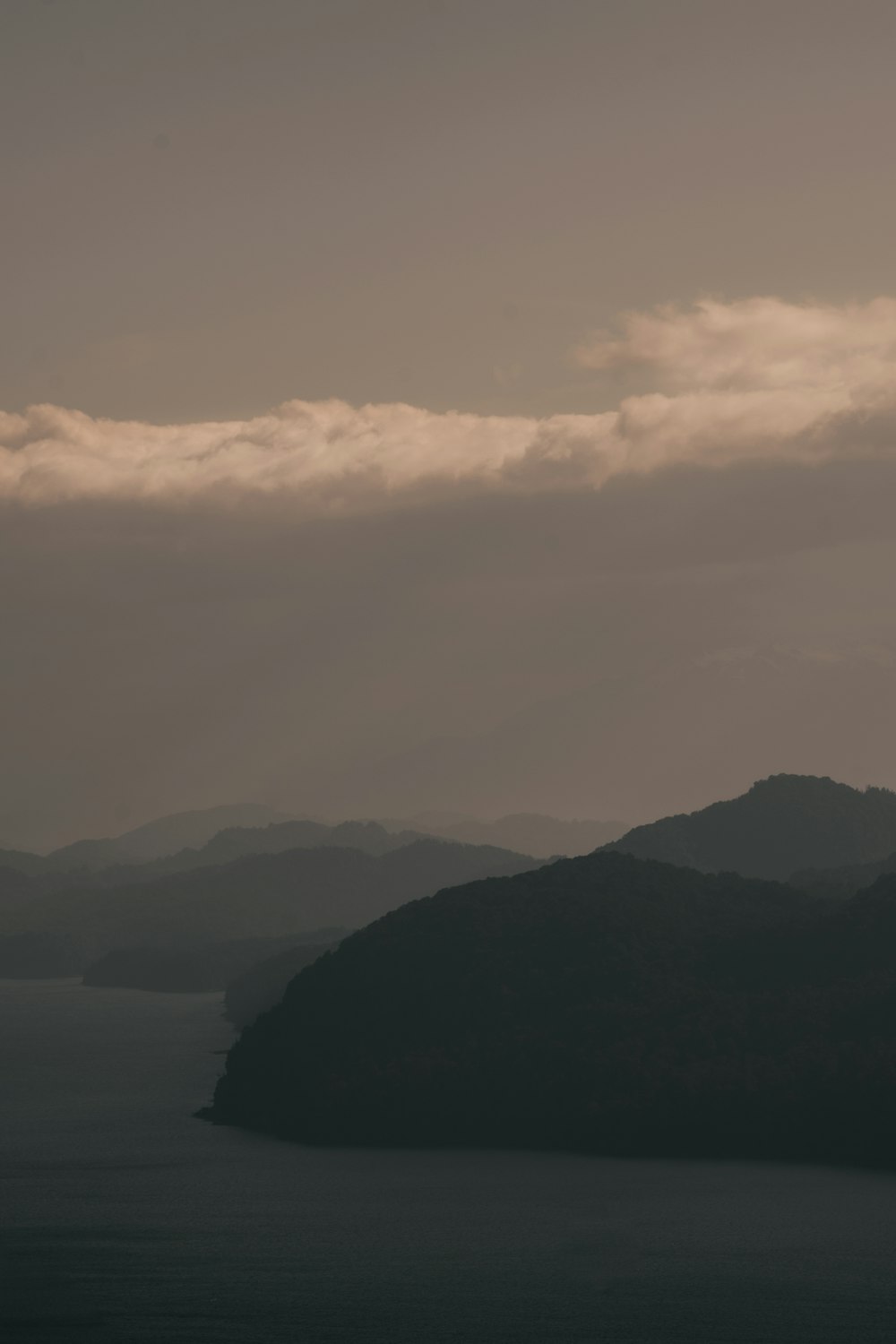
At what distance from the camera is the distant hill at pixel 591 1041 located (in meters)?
163

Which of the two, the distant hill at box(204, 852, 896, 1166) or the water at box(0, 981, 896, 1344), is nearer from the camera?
the water at box(0, 981, 896, 1344)

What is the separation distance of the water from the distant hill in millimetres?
7477

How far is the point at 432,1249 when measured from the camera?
124 meters

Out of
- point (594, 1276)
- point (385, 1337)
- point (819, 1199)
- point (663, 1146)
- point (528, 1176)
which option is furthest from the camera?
point (663, 1146)

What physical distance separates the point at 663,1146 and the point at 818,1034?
2161cm

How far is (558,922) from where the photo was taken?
19825cm

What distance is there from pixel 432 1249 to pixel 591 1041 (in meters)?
55.1

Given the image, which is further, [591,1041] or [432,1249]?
[591,1041]

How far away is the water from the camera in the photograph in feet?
341

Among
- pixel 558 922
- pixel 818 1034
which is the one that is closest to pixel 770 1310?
pixel 818 1034

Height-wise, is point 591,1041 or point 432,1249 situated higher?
point 591,1041

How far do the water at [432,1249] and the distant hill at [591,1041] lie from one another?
7477 millimetres

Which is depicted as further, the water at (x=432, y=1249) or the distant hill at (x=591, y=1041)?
the distant hill at (x=591, y=1041)

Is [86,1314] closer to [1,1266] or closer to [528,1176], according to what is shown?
[1,1266]
